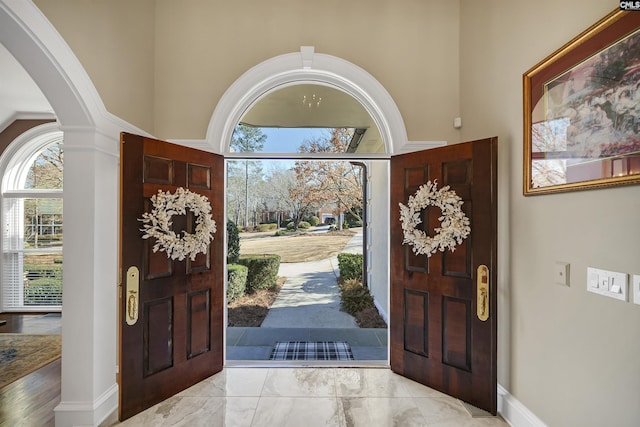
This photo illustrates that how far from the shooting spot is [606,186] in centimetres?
149

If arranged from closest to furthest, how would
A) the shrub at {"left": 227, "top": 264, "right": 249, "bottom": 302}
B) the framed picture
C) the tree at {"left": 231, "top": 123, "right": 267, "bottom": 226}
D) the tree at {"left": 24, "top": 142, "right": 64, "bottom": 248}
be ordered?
the framed picture < the tree at {"left": 231, "top": 123, "right": 267, "bottom": 226} < the shrub at {"left": 227, "top": 264, "right": 249, "bottom": 302} < the tree at {"left": 24, "top": 142, "right": 64, "bottom": 248}

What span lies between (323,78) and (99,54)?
1.88 meters

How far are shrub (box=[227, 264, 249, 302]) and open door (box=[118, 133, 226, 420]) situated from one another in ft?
6.29

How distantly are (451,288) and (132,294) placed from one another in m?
2.45

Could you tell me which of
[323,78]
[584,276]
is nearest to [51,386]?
[323,78]

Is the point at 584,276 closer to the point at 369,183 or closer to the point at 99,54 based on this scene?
the point at 99,54

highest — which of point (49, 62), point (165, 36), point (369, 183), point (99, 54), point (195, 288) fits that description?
point (165, 36)

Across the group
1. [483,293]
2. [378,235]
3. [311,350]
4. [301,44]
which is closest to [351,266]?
[378,235]

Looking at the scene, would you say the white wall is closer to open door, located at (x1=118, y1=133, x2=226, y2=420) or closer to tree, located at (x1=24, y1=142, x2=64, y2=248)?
open door, located at (x1=118, y1=133, x2=226, y2=420)

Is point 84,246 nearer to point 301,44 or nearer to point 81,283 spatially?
point 81,283

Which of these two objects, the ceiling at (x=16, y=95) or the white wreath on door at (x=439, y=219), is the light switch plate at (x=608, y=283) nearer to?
the white wreath on door at (x=439, y=219)

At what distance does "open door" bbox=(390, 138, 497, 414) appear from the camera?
2312mm

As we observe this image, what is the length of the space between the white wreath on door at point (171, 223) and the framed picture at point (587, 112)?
2489mm

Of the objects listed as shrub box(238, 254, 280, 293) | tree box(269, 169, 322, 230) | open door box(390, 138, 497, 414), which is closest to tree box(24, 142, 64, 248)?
shrub box(238, 254, 280, 293)
